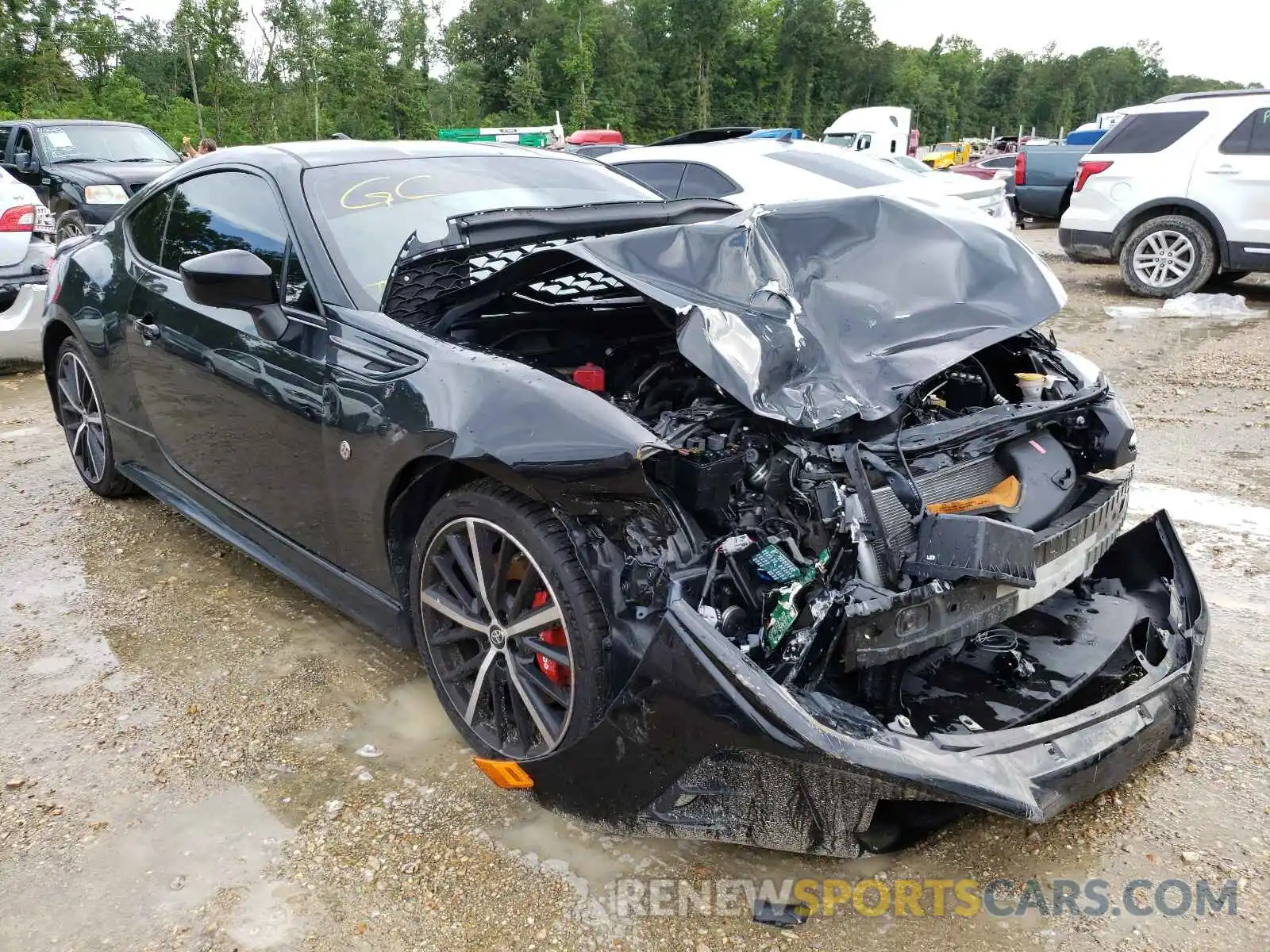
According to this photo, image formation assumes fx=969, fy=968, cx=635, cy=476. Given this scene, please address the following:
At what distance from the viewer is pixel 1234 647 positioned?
317 cm

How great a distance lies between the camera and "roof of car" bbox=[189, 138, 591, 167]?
11.0 feet

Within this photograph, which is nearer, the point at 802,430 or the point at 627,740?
the point at 627,740

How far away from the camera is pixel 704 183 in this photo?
7652 millimetres

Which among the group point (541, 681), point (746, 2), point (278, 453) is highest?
point (746, 2)

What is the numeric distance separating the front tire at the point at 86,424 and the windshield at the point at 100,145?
321 inches

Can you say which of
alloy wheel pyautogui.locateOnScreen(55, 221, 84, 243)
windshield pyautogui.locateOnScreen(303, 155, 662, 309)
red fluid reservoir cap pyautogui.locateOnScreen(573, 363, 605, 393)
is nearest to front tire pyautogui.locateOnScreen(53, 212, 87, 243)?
alloy wheel pyautogui.locateOnScreen(55, 221, 84, 243)

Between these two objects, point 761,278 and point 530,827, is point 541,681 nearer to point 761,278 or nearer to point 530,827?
point 530,827

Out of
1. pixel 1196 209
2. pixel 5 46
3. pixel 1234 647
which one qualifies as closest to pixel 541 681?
pixel 1234 647

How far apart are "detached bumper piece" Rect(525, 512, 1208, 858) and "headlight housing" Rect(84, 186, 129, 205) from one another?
10.4m

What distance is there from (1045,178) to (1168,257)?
5366 mm

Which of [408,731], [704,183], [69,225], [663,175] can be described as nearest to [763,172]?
[704,183]

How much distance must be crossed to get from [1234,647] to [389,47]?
38189 millimetres

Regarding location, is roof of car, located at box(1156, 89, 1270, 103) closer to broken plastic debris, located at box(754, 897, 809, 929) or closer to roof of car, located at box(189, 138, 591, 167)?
roof of car, located at box(189, 138, 591, 167)

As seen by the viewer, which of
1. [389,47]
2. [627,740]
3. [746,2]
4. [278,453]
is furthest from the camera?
[746,2]
